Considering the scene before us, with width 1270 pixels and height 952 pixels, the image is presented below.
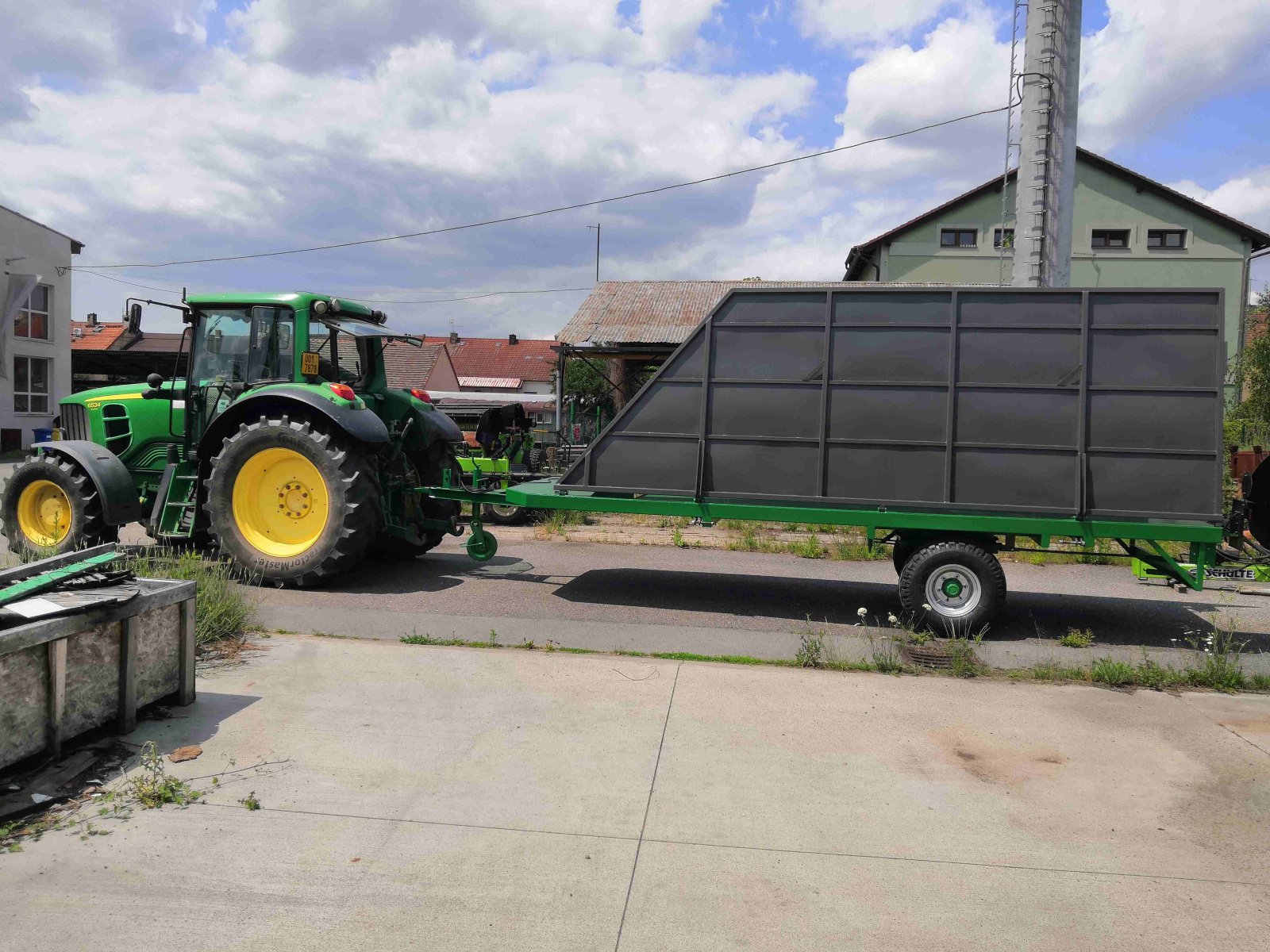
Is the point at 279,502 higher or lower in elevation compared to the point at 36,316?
lower

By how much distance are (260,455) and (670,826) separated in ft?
19.6

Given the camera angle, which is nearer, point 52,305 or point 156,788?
point 156,788

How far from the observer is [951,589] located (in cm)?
707

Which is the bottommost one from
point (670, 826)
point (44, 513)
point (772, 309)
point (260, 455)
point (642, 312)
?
point (670, 826)

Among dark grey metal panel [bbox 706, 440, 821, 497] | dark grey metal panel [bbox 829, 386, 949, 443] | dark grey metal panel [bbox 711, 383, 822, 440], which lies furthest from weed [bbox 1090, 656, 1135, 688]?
dark grey metal panel [bbox 711, 383, 822, 440]

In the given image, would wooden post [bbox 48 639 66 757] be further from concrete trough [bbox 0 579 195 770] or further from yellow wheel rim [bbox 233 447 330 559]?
yellow wheel rim [bbox 233 447 330 559]

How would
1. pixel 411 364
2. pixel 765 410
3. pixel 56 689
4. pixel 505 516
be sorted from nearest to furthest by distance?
pixel 56 689 < pixel 765 410 < pixel 505 516 < pixel 411 364

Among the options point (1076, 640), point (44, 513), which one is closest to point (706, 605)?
point (1076, 640)

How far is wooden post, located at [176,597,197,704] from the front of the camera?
4809mm

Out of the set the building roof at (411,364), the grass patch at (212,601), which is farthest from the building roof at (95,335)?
the grass patch at (212,601)

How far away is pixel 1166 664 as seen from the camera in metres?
6.41

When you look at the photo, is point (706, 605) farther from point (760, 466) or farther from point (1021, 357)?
point (1021, 357)

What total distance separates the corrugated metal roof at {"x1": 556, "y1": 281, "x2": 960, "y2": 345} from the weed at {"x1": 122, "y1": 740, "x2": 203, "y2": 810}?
47.1 ft

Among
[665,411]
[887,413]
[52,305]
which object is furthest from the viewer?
[52,305]
